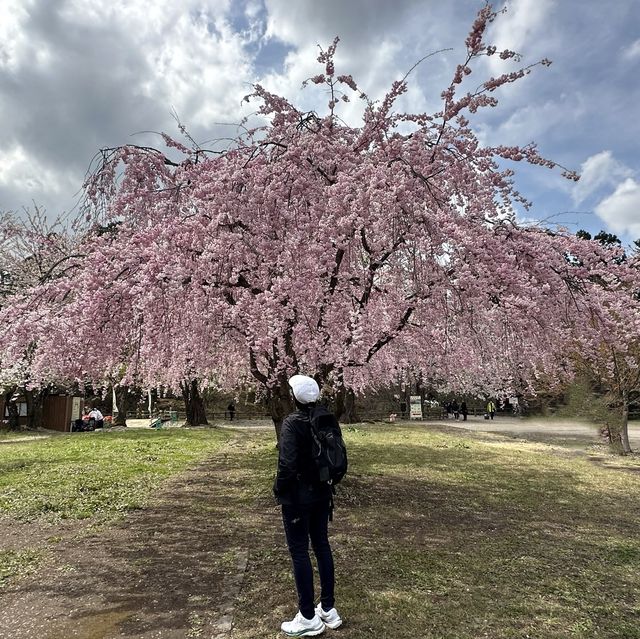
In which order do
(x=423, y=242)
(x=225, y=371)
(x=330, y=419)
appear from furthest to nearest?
(x=225, y=371) → (x=423, y=242) → (x=330, y=419)

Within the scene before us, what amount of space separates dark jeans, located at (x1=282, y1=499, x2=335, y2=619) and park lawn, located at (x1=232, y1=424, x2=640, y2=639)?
1.05 feet

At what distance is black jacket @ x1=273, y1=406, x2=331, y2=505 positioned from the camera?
3.58 metres

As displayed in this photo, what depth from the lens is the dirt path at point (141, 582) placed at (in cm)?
383

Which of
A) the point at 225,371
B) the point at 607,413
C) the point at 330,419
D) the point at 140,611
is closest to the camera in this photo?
the point at 330,419

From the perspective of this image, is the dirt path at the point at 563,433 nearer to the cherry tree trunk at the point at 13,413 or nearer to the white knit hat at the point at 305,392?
the white knit hat at the point at 305,392

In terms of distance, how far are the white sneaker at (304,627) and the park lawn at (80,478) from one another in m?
3.17

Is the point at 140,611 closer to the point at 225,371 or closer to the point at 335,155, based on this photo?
the point at 335,155

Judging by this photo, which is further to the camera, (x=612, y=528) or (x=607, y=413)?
(x=607, y=413)

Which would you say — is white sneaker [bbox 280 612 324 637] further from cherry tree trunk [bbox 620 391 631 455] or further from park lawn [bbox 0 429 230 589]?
cherry tree trunk [bbox 620 391 631 455]

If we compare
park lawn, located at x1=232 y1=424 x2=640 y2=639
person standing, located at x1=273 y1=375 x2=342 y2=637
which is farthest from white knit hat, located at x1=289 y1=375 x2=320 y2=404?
park lawn, located at x1=232 y1=424 x2=640 y2=639

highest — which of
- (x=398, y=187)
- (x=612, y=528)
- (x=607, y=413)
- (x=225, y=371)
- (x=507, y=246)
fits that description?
(x=398, y=187)

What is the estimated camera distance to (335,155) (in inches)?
279

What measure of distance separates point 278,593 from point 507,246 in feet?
16.4

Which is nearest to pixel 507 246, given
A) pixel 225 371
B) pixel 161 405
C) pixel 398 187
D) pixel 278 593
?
pixel 398 187
